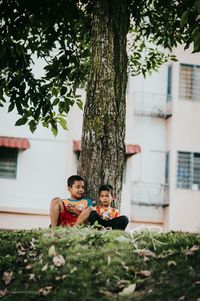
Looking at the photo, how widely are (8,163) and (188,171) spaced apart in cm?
618

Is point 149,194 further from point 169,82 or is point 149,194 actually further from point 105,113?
point 105,113

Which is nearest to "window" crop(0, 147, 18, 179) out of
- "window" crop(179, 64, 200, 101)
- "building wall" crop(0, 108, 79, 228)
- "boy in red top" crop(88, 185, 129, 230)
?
"building wall" crop(0, 108, 79, 228)

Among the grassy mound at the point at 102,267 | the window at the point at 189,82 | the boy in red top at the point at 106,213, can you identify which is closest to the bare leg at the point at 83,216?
the boy in red top at the point at 106,213

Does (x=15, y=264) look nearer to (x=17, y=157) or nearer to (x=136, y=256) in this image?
(x=136, y=256)

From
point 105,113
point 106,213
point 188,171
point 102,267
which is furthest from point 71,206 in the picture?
point 188,171

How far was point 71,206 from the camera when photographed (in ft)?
31.7

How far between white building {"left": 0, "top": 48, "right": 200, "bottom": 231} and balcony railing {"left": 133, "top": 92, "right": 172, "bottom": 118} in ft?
0.11

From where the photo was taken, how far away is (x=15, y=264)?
22.0 feet

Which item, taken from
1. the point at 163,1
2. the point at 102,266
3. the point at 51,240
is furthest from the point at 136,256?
the point at 163,1

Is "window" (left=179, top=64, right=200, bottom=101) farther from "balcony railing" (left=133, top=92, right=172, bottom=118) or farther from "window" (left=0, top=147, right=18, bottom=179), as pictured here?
"window" (left=0, top=147, right=18, bottom=179)

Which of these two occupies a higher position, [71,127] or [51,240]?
[71,127]

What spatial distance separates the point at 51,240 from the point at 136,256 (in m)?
1.06

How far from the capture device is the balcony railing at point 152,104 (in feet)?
83.0

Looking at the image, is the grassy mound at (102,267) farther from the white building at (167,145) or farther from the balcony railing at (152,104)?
the balcony railing at (152,104)
